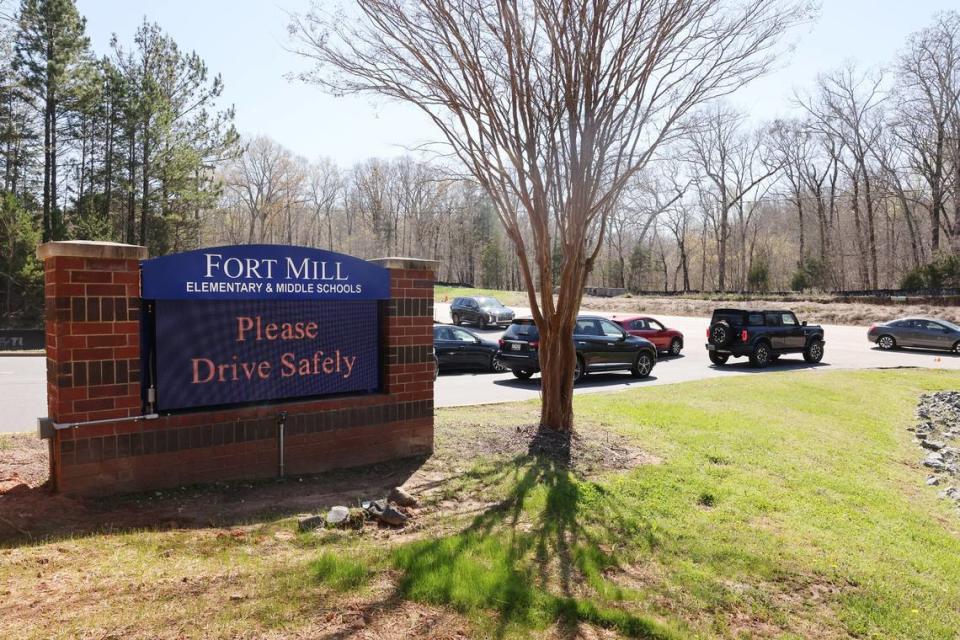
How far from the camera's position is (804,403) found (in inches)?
474

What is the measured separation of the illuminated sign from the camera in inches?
220

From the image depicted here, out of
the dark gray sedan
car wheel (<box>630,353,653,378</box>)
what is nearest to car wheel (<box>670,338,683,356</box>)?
car wheel (<box>630,353,653,378</box>)

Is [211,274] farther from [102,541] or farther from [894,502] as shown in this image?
[894,502]

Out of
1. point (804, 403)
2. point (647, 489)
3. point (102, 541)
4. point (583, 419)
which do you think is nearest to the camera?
point (102, 541)

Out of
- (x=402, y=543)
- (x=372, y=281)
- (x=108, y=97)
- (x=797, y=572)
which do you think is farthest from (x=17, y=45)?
(x=797, y=572)

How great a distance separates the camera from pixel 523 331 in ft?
50.9

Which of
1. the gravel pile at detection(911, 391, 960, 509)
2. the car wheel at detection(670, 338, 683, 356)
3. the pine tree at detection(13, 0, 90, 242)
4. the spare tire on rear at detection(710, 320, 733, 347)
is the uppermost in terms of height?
the pine tree at detection(13, 0, 90, 242)

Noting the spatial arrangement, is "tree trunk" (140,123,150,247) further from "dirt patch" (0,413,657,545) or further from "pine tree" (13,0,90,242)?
"dirt patch" (0,413,657,545)

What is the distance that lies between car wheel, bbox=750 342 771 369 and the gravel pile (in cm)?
476

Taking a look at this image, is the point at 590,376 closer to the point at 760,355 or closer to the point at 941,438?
the point at 760,355

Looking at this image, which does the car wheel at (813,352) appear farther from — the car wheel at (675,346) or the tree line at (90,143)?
the tree line at (90,143)

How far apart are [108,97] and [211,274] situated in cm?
3315

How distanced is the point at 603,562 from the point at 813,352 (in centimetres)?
1854

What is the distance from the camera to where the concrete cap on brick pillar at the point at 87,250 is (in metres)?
5.00
